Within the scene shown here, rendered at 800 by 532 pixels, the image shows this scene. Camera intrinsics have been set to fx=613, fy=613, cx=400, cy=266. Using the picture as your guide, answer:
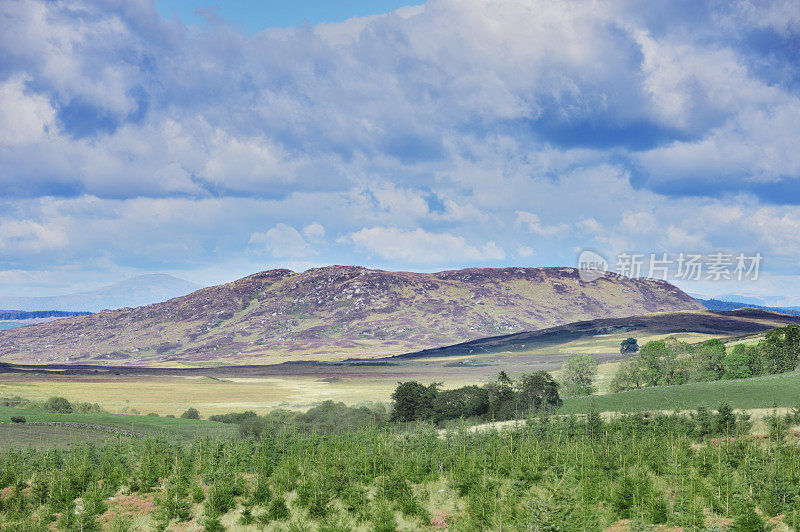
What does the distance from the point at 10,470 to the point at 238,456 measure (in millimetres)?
15471

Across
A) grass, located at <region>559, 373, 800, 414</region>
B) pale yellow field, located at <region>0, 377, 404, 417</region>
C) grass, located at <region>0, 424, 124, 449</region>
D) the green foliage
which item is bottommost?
pale yellow field, located at <region>0, 377, 404, 417</region>

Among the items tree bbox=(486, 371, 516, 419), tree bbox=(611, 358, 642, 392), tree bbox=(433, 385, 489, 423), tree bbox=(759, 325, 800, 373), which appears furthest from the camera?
tree bbox=(611, 358, 642, 392)

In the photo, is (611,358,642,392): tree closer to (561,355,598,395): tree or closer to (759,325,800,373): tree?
(561,355,598,395): tree

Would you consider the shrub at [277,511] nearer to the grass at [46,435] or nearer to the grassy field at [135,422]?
the grass at [46,435]

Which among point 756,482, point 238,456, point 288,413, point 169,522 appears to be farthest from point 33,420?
point 756,482

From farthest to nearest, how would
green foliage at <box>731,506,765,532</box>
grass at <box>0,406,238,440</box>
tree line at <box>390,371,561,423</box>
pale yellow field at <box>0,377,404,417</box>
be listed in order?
pale yellow field at <box>0,377,404,417</box> → grass at <box>0,406,238,440</box> → tree line at <box>390,371,561,423</box> → green foliage at <box>731,506,765,532</box>

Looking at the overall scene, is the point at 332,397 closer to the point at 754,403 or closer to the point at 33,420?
the point at 33,420

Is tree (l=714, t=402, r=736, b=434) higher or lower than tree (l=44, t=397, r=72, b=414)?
higher

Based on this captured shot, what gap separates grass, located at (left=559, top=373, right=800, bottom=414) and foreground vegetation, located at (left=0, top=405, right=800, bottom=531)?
1170 inches

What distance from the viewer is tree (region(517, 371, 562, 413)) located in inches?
3666

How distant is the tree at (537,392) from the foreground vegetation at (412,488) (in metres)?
42.0

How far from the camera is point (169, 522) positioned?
34469mm

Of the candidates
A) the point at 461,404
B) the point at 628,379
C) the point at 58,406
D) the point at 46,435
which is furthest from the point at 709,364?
the point at 58,406

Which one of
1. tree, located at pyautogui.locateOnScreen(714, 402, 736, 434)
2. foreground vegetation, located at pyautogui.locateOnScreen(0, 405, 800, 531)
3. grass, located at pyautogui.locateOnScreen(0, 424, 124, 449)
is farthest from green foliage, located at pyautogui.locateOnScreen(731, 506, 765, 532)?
grass, located at pyautogui.locateOnScreen(0, 424, 124, 449)
